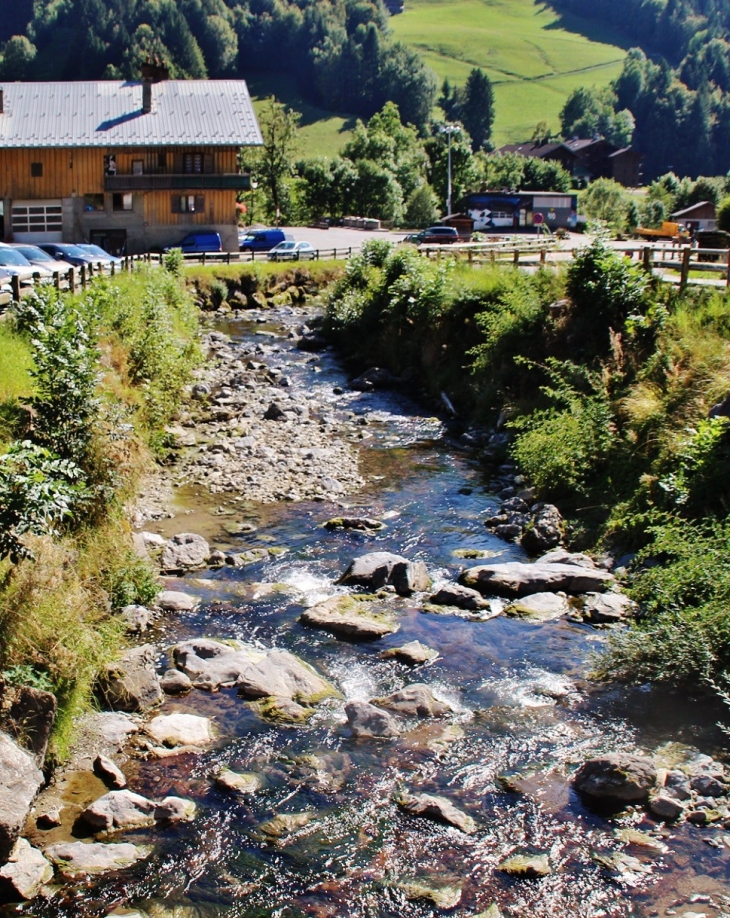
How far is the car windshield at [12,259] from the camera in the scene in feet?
133

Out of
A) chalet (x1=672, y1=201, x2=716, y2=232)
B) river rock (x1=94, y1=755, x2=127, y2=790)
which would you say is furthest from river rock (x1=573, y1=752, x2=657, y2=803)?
chalet (x1=672, y1=201, x2=716, y2=232)

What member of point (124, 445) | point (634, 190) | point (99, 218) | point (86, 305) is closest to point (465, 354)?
point (86, 305)

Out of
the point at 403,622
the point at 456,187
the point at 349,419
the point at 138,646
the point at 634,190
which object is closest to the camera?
the point at 138,646

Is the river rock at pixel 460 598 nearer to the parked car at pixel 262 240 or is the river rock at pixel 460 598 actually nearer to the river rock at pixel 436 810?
the river rock at pixel 436 810

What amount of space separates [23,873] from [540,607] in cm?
941

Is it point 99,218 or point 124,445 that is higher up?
point 99,218

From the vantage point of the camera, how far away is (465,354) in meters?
32.2

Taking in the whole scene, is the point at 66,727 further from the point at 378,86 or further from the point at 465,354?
the point at 378,86

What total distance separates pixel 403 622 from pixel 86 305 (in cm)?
1280

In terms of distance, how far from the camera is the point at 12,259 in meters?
40.9

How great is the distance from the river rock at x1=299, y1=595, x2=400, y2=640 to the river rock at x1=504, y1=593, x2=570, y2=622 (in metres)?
2.13

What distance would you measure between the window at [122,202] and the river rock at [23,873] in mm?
64259

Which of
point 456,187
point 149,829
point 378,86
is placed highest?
point 378,86

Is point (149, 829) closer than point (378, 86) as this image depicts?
Yes
